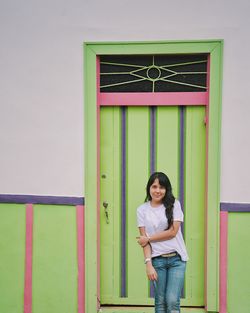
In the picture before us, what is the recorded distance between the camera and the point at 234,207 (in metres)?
4.33

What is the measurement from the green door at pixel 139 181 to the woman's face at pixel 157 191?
95cm

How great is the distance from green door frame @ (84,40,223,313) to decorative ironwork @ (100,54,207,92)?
143mm

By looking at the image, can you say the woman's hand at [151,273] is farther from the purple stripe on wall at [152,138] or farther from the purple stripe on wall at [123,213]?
the purple stripe on wall at [152,138]

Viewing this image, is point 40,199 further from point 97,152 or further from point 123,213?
point 123,213

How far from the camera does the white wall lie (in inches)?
168

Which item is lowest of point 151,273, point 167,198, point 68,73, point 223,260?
point 223,260

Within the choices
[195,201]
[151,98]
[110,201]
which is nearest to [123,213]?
[110,201]

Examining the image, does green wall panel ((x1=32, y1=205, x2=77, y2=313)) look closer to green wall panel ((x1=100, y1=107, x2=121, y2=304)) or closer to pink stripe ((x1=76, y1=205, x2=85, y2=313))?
pink stripe ((x1=76, y1=205, x2=85, y2=313))

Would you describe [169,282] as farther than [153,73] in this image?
No

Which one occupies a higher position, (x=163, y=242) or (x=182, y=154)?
(x=182, y=154)

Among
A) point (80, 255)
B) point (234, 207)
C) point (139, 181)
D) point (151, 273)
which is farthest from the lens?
point (139, 181)

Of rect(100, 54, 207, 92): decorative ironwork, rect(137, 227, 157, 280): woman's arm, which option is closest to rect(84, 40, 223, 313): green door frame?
rect(100, 54, 207, 92): decorative ironwork

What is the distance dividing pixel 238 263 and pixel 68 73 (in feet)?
8.27

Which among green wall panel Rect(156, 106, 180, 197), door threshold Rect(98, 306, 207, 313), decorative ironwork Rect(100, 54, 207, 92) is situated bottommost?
door threshold Rect(98, 306, 207, 313)
